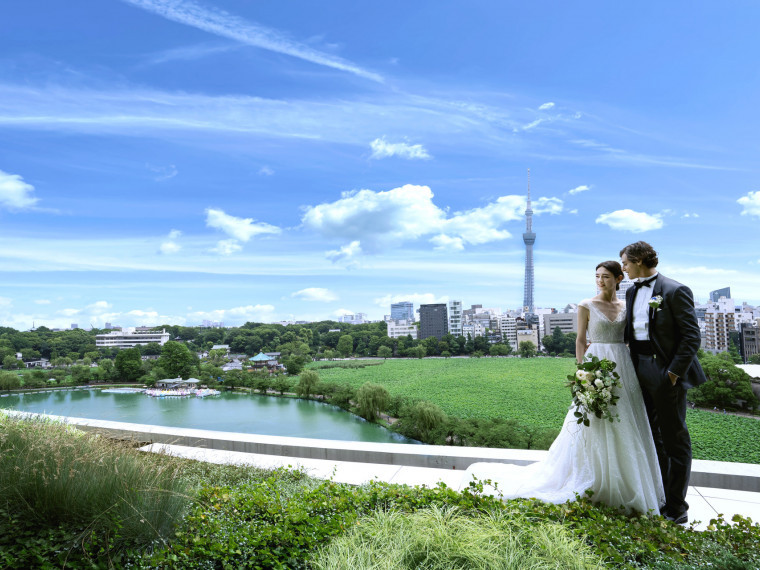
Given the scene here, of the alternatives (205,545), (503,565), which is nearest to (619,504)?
(503,565)

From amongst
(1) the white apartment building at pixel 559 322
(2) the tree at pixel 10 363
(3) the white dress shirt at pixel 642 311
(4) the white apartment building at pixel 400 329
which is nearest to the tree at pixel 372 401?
(3) the white dress shirt at pixel 642 311

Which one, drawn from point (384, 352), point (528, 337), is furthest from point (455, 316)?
point (384, 352)

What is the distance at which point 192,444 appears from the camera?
409cm

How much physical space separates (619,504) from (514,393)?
28.6 m

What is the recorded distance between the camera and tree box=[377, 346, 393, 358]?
54.3 metres

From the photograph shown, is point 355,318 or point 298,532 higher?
point 355,318

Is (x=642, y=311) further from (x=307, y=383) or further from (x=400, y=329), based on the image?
(x=400, y=329)

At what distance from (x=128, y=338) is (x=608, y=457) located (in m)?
65.2

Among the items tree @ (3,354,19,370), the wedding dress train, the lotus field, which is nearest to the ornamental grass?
the wedding dress train

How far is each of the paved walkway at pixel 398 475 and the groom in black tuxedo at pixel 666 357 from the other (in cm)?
26

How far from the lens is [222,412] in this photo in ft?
86.2

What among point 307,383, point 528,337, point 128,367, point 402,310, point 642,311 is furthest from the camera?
point 402,310

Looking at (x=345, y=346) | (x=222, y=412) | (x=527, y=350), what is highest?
(x=345, y=346)

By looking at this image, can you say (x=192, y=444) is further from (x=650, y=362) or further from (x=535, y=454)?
(x=650, y=362)
